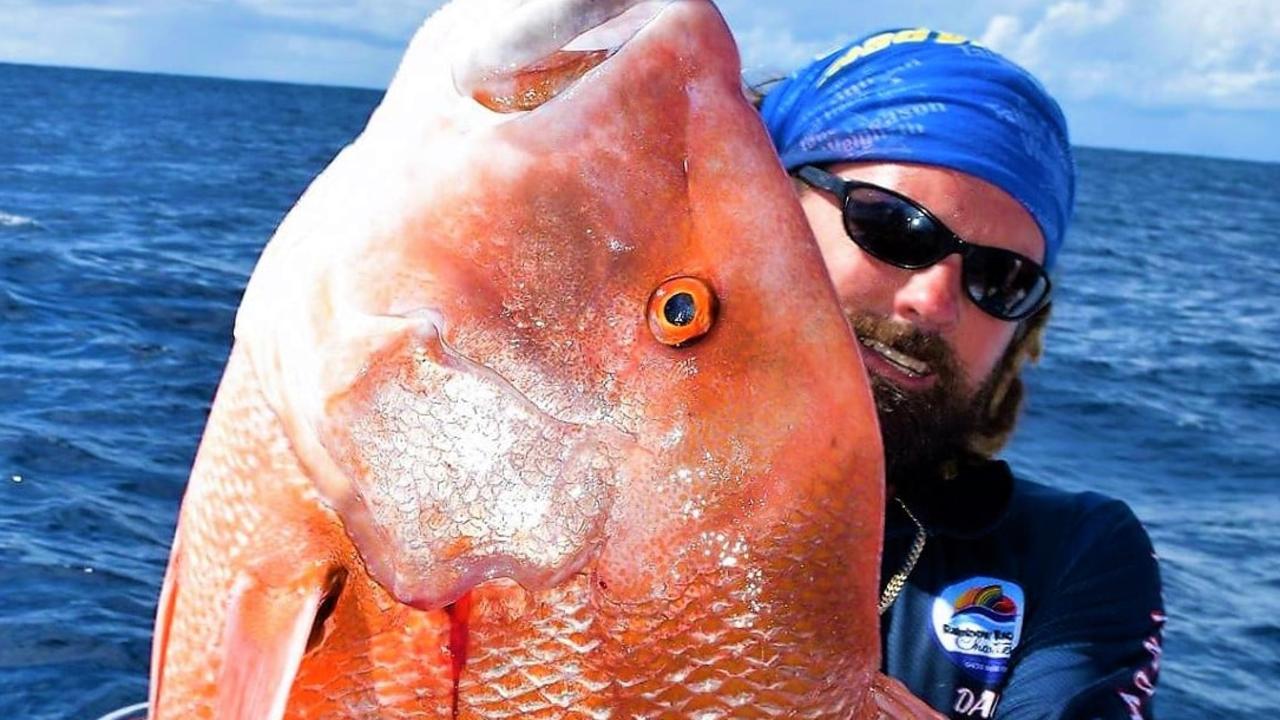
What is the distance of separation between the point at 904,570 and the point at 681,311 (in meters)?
1.62

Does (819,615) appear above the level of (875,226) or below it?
below

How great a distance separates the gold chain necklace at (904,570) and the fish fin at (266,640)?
167 cm

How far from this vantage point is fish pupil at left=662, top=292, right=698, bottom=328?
4.53ft

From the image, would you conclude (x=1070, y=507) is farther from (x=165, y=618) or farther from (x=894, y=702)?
(x=165, y=618)

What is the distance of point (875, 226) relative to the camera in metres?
2.71

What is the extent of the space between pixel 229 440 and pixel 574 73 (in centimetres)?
59

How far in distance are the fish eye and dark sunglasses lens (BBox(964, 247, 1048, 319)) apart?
1477 millimetres

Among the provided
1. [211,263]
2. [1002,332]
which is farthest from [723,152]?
[211,263]

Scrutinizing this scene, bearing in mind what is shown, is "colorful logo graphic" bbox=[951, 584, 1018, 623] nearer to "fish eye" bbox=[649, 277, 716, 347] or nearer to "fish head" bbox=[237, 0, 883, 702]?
"fish head" bbox=[237, 0, 883, 702]

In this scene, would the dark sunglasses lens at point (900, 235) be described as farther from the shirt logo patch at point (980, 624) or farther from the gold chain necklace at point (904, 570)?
the shirt logo patch at point (980, 624)

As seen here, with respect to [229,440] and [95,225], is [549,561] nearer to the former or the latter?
[229,440]

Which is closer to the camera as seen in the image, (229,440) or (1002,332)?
(229,440)

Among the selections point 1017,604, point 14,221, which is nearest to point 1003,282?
point 1017,604

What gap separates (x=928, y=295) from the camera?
2.72m
